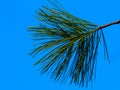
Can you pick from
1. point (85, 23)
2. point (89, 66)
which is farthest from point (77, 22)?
point (89, 66)

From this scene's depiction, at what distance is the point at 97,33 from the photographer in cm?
70

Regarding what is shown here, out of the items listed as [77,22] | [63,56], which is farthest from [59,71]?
[77,22]

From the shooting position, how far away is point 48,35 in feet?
2.26

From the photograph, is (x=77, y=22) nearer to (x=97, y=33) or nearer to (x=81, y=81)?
(x=97, y=33)

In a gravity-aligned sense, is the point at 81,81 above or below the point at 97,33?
below

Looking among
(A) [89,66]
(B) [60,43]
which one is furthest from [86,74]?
(B) [60,43]

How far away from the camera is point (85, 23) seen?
0.70 meters

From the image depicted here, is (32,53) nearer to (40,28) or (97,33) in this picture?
(40,28)

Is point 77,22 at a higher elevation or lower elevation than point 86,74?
higher

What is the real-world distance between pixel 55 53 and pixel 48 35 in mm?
52

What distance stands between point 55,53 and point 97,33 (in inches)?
5.0

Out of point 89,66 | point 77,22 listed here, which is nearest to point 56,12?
point 77,22

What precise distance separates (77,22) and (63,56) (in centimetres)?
10

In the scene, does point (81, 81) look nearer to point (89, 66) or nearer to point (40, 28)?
point (89, 66)
